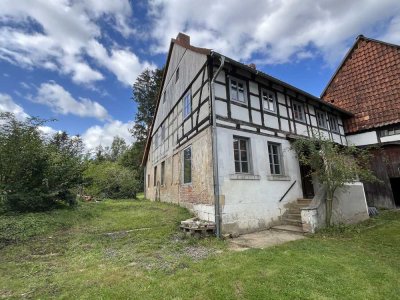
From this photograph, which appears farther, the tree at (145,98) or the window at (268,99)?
the tree at (145,98)

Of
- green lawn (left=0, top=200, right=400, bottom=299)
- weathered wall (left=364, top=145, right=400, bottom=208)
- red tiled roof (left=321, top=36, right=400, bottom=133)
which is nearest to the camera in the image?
green lawn (left=0, top=200, right=400, bottom=299)

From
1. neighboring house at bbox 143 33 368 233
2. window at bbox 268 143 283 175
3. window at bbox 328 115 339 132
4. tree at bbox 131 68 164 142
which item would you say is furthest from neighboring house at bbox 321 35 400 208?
tree at bbox 131 68 164 142

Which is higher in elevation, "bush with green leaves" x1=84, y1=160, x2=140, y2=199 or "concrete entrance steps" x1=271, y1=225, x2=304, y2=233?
"bush with green leaves" x1=84, y1=160, x2=140, y2=199

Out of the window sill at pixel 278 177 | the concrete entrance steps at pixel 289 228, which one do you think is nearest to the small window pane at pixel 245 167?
the window sill at pixel 278 177

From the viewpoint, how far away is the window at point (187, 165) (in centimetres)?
1012

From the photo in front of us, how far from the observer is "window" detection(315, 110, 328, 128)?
42.4 ft

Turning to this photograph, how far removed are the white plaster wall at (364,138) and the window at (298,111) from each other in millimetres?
4917

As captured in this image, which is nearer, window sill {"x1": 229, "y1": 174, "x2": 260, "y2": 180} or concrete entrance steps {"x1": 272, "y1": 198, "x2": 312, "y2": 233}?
window sill {"x1": 229, "y1": 174, "x2": 260, "y2": 180}

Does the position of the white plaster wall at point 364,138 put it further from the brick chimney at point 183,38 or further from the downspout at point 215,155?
the brick chimney at point 183,38

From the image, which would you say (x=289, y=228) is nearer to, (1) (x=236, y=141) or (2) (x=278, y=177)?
(2) (x=278, y=177)

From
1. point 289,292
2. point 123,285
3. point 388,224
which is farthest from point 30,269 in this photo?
point 388,224

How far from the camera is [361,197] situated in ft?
35.6

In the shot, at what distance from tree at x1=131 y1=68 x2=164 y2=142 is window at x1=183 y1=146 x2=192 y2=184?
1930 cm

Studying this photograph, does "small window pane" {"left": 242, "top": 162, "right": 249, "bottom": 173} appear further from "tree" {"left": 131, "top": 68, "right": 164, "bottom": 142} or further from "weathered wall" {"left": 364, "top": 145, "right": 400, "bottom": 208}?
"tree" {"left": 131, "top": 68, "right": 164, "bottom": 142}
